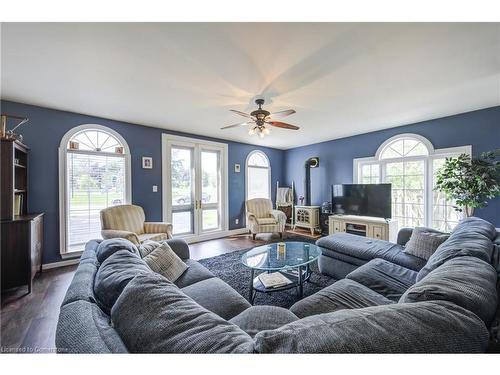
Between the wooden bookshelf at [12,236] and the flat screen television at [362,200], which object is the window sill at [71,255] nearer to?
the wooden bookshelf at [12,236]

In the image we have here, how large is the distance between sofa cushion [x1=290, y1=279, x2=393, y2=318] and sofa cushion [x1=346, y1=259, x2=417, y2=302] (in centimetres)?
13

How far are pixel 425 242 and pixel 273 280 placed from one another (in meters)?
1.61

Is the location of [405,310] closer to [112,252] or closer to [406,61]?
[112,252]

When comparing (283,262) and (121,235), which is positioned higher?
(121,235)

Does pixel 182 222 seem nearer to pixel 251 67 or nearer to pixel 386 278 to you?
pixel 251 67

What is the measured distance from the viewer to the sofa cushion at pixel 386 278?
5.48ft

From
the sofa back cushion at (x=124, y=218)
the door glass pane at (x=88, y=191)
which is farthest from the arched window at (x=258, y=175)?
the door glass pane at (x=88, y=191)

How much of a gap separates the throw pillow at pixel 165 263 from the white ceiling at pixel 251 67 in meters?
1.76

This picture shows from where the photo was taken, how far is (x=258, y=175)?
19.6 feet

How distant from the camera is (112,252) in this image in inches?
58.4

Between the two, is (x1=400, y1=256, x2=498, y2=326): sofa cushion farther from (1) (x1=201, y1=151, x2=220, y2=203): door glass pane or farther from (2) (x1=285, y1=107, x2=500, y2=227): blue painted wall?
(1) (x1=201, y1=151, x2=220, y2=203): door glass pane

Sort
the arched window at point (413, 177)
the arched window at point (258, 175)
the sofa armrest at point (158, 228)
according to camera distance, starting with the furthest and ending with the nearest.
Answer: the arched window at point (258, 175) → the arched window at point (413, 177) → the sofa armrest at point (158, 228)

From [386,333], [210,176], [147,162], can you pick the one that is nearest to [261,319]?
[386,333]
